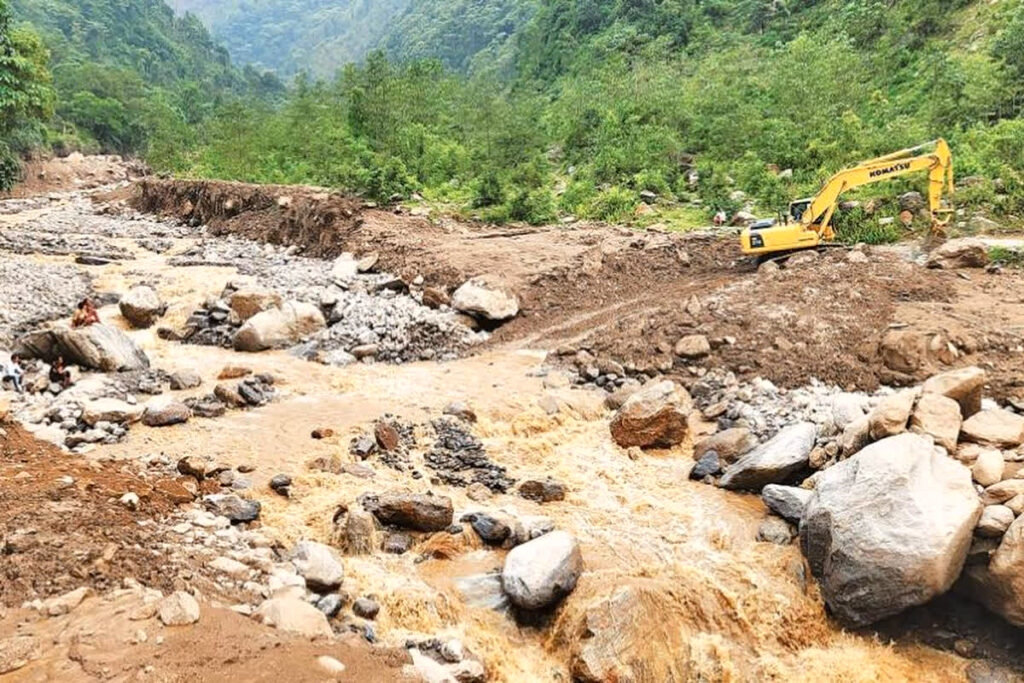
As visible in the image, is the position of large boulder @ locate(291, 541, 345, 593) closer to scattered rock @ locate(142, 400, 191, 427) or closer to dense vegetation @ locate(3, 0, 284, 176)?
scattered rock @ locate(142, 400, 191, 427)

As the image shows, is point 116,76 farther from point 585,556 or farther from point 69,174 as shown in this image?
point 585,556

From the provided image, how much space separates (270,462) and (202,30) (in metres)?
137

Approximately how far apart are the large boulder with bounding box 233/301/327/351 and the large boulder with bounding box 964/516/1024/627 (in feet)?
38.4

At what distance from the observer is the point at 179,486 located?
7.73m

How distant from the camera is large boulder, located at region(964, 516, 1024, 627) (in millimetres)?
5801

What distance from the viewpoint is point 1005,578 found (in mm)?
5844

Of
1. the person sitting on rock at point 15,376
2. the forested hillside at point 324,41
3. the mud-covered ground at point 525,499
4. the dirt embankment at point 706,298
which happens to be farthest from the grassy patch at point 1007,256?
the forested hillside at point 324,41

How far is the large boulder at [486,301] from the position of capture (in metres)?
14.8

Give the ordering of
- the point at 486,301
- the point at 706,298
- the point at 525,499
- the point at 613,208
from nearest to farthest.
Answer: the point at 525,499 → the point at 706,298 → the point at 486,301 → the point at 613,208

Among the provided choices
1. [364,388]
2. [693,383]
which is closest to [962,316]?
[693,383]

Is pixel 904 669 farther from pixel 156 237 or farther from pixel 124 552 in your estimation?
pixel 156 237

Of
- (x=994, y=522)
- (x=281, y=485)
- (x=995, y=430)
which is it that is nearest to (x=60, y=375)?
(x=281, y=485)

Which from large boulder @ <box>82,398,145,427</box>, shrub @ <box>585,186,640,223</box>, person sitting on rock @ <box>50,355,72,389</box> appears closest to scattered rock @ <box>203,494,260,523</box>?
large boulder @ <box>82,398,145,427</box>

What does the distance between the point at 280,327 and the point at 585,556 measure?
29.1ft
